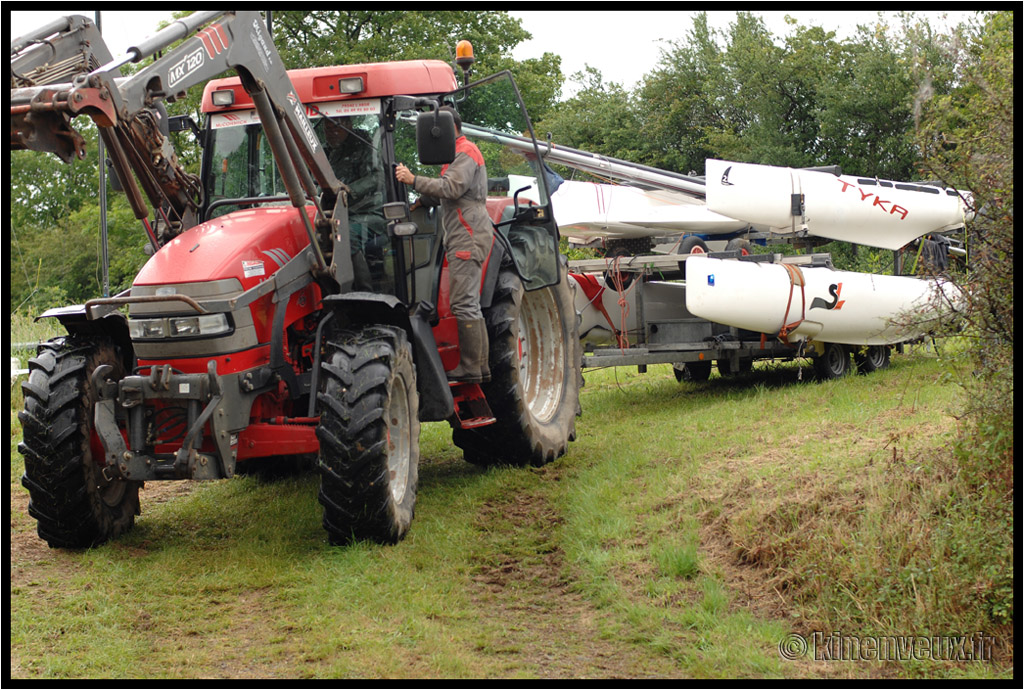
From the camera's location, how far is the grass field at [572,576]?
4957 millimetres

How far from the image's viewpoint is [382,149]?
7.32m

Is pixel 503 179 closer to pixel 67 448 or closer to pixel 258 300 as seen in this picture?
pixel 258 300

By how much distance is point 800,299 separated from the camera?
11070mm

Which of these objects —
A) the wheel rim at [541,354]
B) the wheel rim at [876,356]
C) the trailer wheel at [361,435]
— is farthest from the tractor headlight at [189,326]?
the wheel rim at [876,356]

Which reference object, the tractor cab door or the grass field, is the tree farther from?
the tractor cab door

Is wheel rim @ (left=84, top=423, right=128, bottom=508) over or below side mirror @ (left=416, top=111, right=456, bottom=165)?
below

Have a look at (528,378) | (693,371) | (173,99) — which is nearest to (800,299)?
(693,371)

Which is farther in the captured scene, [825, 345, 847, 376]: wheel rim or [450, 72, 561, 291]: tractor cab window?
[825, 345, 847, 376]: wheel rim

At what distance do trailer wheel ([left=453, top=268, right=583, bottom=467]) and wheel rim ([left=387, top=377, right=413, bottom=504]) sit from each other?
1320 mm

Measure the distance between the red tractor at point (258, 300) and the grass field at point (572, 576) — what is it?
20.8 inches

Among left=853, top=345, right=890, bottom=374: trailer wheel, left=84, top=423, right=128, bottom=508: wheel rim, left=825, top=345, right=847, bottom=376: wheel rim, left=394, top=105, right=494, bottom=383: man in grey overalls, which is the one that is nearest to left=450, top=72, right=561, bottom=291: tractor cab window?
left=394, top=105, right=494, bottom=383: man in grey overalls

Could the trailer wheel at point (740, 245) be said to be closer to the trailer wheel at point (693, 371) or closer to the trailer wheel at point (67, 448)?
the trailer wheel at point (693, 371)

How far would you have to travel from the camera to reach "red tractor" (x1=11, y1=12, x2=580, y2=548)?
20.0 feet

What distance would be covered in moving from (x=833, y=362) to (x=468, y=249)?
598cm
